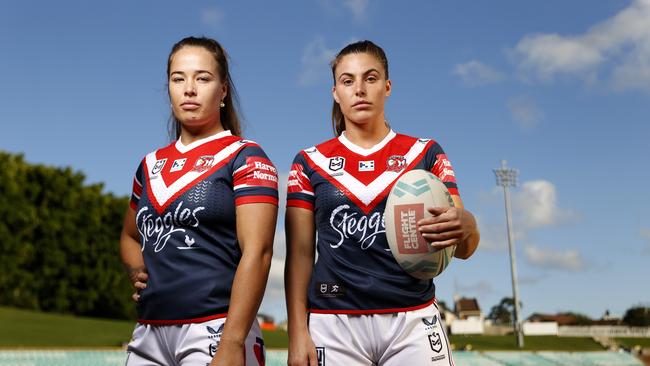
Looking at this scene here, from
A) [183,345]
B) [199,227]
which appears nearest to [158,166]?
[199,227]

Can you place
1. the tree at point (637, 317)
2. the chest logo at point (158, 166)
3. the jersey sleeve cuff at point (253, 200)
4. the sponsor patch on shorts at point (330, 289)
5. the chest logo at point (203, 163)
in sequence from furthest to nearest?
the tree at point (637, 317) → the sponsor patch on shorts at point (330, 289) → the chest logo at point (158, 166) → the chest logo at point (203, 163) → the jersey sleeve cuff at point (253, 200)

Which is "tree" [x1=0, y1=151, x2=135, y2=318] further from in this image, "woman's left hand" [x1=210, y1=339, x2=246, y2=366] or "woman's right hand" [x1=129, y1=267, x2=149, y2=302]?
"woman's left hand" [x1=210, y1=339, x2=246, y2=366]

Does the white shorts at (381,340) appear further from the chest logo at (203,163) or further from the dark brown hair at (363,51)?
the dark brown hair at (363,51)

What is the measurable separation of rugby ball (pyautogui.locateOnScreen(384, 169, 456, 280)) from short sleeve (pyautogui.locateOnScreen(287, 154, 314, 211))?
18.5 inches

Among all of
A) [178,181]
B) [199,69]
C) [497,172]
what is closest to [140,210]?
[178,181]

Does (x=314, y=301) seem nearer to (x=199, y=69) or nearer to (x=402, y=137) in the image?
A: (x=402, y=137)

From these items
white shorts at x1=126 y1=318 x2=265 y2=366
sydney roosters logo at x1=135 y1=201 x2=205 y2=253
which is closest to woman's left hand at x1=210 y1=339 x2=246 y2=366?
white shorts at x1=126 y1=318 x2=265 y2=366

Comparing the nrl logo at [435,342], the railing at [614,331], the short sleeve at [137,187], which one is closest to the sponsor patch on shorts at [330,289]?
the nrl logo at [435,342]

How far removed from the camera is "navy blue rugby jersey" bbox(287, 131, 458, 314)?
11.6 ft

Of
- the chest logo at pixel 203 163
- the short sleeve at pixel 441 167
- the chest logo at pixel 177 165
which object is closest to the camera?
the chest logo at pixel 203 163

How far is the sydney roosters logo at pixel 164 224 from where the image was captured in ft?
10.3

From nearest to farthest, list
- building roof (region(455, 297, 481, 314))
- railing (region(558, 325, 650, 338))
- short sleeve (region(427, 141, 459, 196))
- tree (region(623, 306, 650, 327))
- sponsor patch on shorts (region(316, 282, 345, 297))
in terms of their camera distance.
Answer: sponsor patch on shorts (region(316, 282, 345, 297))
short sleeve (region(427, 141, 459, 196))
railing (region(558, 325, 650, 338))
tree (region(623, 306, 650, 327))
building roof (region(455, 297, 481, 314))

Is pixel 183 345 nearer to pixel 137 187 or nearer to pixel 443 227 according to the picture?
pixel 137 187

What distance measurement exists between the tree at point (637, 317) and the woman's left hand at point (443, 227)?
62.8m
